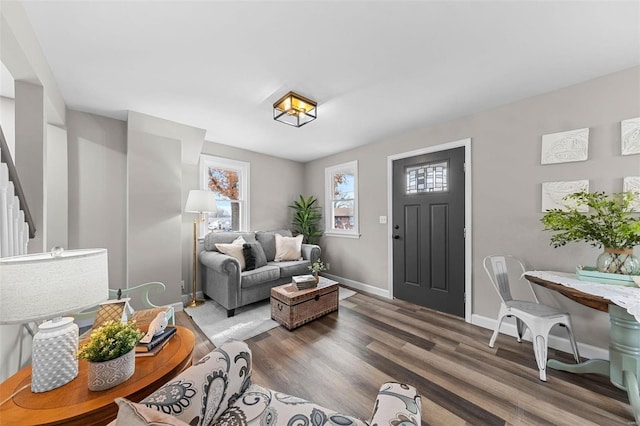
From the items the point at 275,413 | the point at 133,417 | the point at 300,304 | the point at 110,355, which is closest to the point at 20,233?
the point at 110,355

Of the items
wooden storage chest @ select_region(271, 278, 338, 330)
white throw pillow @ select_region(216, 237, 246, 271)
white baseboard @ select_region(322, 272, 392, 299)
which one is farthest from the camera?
white baseboard @ select_region(322, 272, 392, 299)

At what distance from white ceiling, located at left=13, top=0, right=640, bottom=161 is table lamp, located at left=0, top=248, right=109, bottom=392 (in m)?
1.45

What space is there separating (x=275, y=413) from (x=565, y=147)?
9.96 ft

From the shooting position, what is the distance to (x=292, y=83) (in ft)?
6.68

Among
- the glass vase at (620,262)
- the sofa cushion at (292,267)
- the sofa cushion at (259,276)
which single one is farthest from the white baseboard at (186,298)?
the glass vase at (620,262)

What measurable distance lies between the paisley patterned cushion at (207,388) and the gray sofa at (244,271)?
71.3 inches

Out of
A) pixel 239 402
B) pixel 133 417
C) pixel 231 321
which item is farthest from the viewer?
pixel 231 321

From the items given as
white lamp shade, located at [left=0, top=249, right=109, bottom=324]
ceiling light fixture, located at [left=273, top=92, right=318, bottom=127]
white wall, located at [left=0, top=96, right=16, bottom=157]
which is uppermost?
ceiling light fixture, located at [left=273, top=92, right=318, bottom=127]

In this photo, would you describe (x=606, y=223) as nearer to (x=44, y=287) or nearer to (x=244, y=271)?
(x=44, y=287)

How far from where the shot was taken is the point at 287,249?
12.3ft

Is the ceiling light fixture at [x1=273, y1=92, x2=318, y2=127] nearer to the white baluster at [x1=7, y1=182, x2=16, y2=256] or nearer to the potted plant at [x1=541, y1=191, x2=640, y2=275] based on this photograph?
the white baluster at [x1=7, y1=182, x2=16, y2=256]

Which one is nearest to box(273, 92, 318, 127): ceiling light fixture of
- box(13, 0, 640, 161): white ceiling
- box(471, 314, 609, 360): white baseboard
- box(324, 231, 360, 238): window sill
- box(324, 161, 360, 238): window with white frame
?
box(13, 0, 640, 161): white ceiling

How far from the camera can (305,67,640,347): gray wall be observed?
6.27 feet

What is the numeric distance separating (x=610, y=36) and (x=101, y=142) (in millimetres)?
4689
